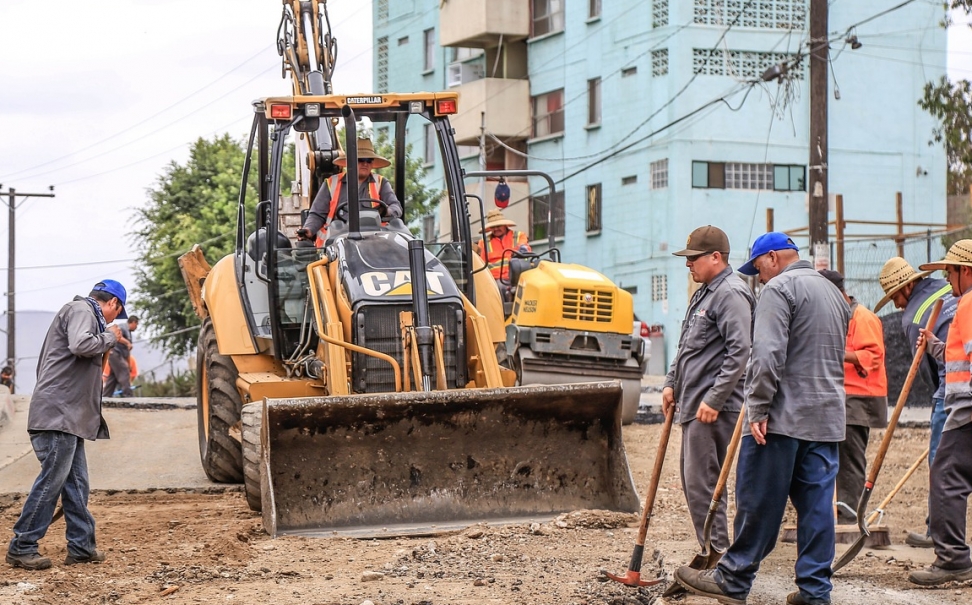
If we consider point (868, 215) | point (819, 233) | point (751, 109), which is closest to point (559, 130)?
point (751, 109)

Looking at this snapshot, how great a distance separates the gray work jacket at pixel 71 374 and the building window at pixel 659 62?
26127mm

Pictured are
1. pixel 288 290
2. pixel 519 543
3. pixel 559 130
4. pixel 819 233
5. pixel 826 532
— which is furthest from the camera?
pixel 559 130

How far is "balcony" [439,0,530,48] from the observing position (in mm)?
37344

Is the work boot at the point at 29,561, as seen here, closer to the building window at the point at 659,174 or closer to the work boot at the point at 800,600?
the work boot at the point at 800,600

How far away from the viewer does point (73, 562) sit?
8219 millimetres

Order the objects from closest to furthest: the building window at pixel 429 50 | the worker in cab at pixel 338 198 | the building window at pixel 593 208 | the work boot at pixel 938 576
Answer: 1. the work boot at pixel 938 576
2. the worker in cab at pixel 338 198
3. the building window at pixel 593 208
4. the building window at pixel 429 50

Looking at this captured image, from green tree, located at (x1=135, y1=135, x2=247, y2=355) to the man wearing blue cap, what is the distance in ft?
119

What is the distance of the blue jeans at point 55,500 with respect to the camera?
26.6 ft

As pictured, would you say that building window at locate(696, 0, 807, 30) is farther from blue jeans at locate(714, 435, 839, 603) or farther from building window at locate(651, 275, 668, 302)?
blue jeans at locate(714, 435, 839, 603)

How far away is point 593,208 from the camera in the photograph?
36031mm

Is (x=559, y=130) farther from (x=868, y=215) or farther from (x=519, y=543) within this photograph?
(x=519, y=543)

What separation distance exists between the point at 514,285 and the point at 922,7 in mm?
22946

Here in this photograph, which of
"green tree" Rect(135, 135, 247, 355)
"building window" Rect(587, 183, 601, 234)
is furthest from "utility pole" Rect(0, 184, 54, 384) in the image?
"building window" Rect(587, 183, 601, 234)

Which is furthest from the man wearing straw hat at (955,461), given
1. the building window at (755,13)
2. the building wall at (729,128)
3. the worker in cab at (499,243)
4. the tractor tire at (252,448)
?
the building window at (755,13)
